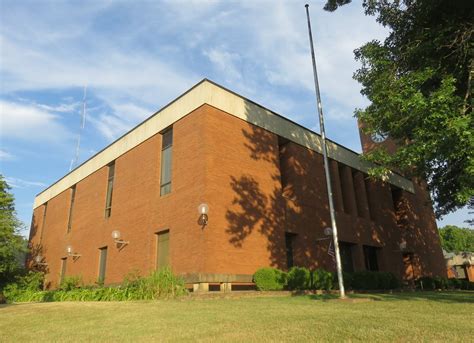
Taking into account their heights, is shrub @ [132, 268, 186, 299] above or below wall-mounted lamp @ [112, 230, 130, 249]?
below

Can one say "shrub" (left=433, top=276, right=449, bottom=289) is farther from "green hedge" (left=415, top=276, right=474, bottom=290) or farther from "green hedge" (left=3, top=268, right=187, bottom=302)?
"green hedge" (left=3, top=268, right=187, bottom=302)

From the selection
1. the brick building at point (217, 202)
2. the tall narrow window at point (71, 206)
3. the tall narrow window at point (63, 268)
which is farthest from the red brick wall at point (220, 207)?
the tall narrow window at point (71, 206)

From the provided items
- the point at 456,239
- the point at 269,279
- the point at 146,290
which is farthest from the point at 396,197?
the point at 456,239

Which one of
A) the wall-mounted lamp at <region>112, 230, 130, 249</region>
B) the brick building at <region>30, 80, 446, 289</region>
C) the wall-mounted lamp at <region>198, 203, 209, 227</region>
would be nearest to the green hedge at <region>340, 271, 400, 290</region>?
the brick building at <region>30, 80, 446, 289</region>

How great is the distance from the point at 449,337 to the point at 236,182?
12.9m

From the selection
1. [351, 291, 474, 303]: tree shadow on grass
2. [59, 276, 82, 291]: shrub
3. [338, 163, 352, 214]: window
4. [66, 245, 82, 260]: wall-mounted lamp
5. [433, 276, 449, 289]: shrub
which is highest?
[338, 163, 352, 214]: window

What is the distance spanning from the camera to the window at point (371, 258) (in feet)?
86.0

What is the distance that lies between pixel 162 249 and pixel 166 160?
4697 millimetres

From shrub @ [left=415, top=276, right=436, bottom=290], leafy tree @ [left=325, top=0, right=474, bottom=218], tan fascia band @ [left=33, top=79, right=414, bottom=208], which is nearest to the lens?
leafy tree @ [left=325, top=0, right=474, bottom=218]

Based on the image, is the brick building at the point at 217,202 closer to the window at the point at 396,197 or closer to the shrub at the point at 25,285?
the shrub at the point at 25,285

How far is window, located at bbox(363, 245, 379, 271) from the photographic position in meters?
26.2

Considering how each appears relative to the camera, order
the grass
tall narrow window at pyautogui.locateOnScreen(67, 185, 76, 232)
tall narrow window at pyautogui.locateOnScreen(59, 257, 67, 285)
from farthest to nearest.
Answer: tall narrow window at pyautogui.locateOnScreen(67, 185, 76, 232), tall narrow window at pyautogui.locateOnScreen(59, 257, 67, 285), the grass

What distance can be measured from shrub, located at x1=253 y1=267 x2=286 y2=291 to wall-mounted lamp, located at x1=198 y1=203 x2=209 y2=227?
3.15 metres

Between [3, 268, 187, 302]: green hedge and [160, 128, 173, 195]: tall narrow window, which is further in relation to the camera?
[160, 128, 173, 195]: tall narrow window
